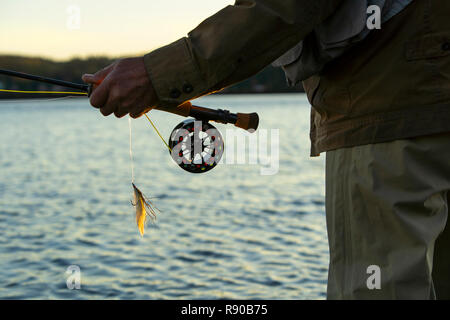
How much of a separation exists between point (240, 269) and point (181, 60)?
5513 millimetres

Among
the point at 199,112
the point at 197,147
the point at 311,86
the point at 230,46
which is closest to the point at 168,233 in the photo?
the point at 197,147

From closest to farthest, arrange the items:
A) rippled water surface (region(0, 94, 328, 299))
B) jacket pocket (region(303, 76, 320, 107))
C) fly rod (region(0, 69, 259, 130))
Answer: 1. jacket pocket (region(303, 76, 320, 107))
2. fly rod (region(0, 69, 259, 130))
3. rippled water surface (region(0, 94, 328, 299))

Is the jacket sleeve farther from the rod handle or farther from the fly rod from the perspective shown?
the rod handle

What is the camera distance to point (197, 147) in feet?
7.29

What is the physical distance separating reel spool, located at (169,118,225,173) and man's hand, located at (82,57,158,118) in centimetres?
61

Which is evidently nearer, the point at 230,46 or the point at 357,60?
the point at 230,46

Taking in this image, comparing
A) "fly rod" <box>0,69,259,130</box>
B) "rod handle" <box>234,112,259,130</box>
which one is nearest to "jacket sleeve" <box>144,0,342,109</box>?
"fly rod" <box>0,69,259,130</box>

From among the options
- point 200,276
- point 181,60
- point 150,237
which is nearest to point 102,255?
point 150,237

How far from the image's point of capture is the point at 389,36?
159cm

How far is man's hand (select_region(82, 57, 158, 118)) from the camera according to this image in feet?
5.17

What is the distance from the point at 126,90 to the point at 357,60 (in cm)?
65

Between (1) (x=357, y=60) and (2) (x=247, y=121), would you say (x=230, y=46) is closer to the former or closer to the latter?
(1) (x=357, y=60)

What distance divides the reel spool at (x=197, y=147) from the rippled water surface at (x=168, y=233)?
153 inches

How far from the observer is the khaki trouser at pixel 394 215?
5.11 ft
